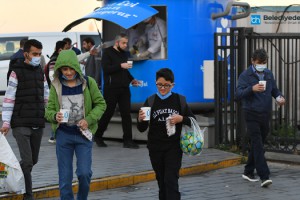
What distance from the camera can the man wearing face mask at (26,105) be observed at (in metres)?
8.77

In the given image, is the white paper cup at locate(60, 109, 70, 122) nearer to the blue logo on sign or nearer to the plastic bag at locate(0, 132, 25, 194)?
the plastic bag at locate(0, 132, 25, 194)

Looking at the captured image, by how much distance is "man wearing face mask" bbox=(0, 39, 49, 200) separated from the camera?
8773mm

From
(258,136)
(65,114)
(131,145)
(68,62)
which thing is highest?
(68,62)

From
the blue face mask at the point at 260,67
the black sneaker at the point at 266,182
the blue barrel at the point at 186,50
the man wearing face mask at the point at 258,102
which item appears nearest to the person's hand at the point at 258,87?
the man wearing face mask at the point at 258,102

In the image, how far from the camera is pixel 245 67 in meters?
12.5

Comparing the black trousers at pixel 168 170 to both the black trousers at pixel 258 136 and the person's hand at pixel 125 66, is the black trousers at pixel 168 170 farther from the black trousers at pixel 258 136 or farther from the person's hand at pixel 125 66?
the person's hand at pixel 125 66

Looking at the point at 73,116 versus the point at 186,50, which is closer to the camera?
the point at 73,116

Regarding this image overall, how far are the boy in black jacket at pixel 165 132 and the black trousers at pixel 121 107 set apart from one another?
4.91 metres

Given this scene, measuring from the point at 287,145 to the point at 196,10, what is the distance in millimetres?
2748

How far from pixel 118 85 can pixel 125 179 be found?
2802 millimetres

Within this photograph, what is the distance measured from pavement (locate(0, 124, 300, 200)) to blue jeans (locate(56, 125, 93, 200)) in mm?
1278

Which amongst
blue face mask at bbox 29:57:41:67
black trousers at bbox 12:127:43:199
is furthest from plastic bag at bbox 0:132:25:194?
blue face mask at bbox 29:57:41:67

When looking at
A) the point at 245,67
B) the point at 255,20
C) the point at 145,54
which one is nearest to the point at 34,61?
the point at 245,67

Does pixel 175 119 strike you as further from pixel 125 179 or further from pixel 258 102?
pixel 125 179
